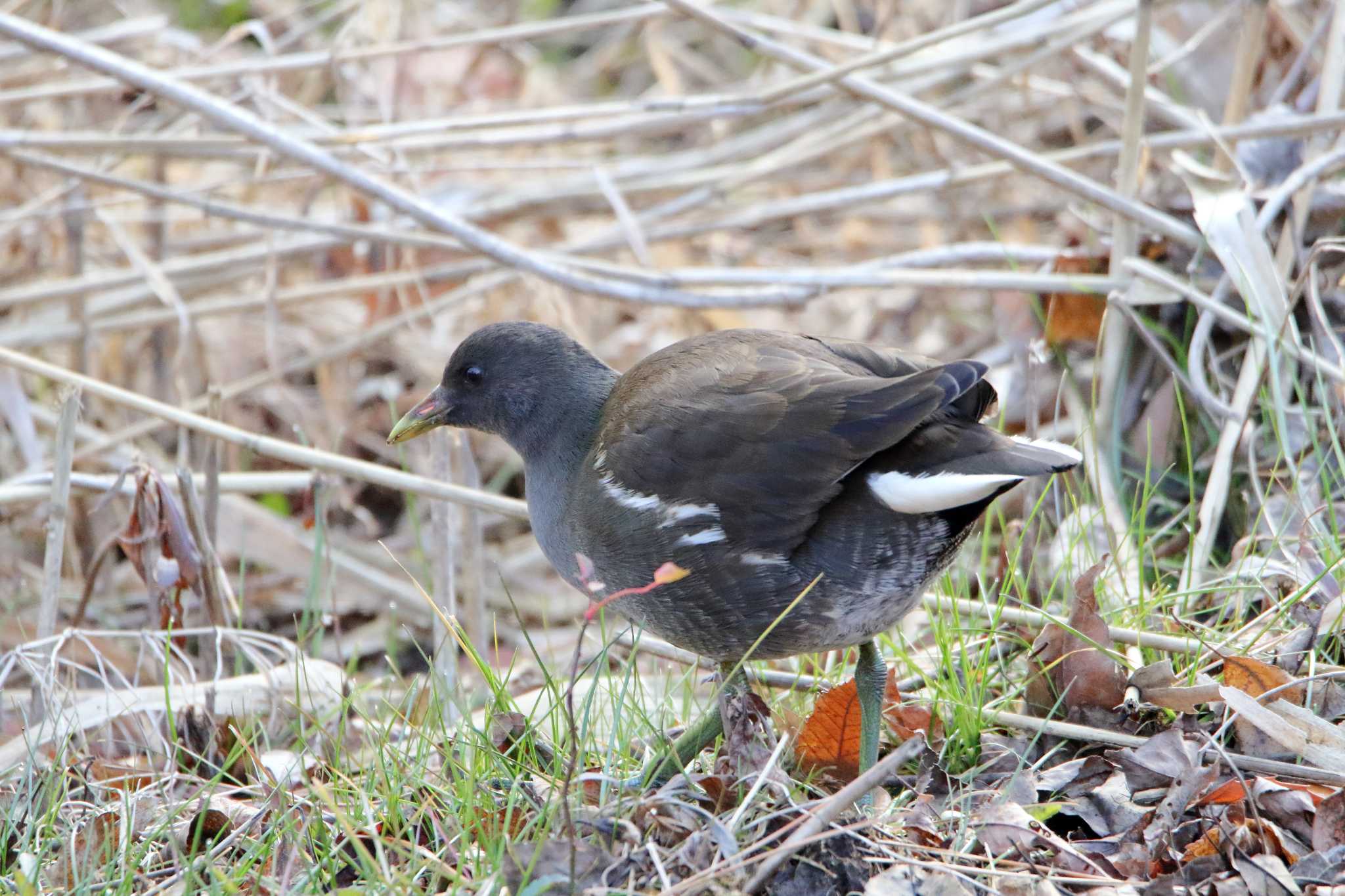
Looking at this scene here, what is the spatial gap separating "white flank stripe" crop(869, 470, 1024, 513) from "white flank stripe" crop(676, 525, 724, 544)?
0.28 metres

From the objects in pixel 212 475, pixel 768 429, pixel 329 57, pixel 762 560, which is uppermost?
pixel 329 57

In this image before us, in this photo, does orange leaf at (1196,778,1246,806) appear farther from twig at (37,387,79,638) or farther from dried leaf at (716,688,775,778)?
twig at (37,387,79,638)

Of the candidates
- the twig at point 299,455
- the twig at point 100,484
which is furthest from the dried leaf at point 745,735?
the twig at point 100,484

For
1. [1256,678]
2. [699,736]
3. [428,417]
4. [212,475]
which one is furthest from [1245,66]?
[212,475]

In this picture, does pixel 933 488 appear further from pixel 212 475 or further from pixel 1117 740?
pixel 212 475

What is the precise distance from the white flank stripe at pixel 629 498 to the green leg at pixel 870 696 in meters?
→ 0.47

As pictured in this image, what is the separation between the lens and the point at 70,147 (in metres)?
3.85

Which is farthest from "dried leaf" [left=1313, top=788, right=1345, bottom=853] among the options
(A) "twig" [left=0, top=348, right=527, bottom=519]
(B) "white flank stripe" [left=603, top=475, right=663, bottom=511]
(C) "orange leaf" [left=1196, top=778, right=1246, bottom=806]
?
(A) "twig" [left=0, top=348, right=527, bottom=519]

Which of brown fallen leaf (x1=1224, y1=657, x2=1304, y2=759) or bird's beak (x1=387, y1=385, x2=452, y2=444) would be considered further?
bird's beak (x1=387, y1=385, x2=452, y2=444)

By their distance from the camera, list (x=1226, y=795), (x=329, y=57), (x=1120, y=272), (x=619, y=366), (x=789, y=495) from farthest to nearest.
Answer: (x=619, y=366)
(x=329, y=57)
(x=1120, y=272)
(x=789, y=495)
(x=1226, y=795)

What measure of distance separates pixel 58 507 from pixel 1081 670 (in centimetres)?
220

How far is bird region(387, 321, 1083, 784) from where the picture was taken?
7.16 ft

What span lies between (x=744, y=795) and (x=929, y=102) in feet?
12.4

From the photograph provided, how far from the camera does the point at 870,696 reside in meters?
2.34
